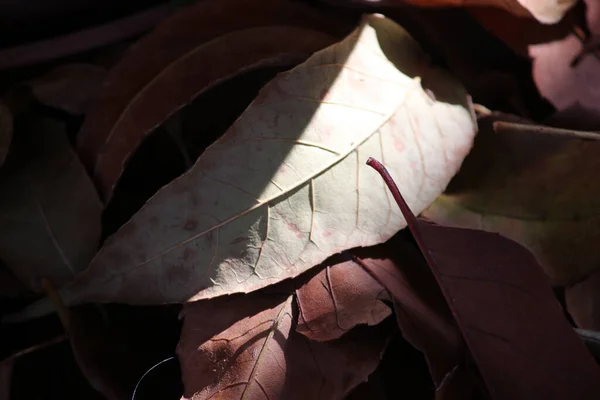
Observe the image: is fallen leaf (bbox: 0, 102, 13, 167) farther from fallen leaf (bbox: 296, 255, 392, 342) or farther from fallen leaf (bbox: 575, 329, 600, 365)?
fallen leaf (bbox: 575, 329, 600, 365)

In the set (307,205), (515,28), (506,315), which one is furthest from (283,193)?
(515,28)

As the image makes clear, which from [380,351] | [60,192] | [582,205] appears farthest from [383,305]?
[60,192]

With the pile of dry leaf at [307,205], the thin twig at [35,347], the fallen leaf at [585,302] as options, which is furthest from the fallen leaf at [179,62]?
the fallen leaf at [585,302]

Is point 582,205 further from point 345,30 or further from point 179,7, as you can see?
point 179,7

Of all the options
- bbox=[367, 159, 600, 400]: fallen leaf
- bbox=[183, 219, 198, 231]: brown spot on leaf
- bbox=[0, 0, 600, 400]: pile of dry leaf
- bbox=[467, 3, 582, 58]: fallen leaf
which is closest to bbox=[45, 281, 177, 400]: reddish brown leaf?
bbox=[0, 0, 600, 400]: pile of dry leaf

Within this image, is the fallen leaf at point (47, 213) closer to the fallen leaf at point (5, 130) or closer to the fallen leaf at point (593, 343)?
the fallen leaf at point (5, 130)

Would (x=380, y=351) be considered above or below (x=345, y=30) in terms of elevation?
below

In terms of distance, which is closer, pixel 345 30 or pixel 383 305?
pixel 383 305
